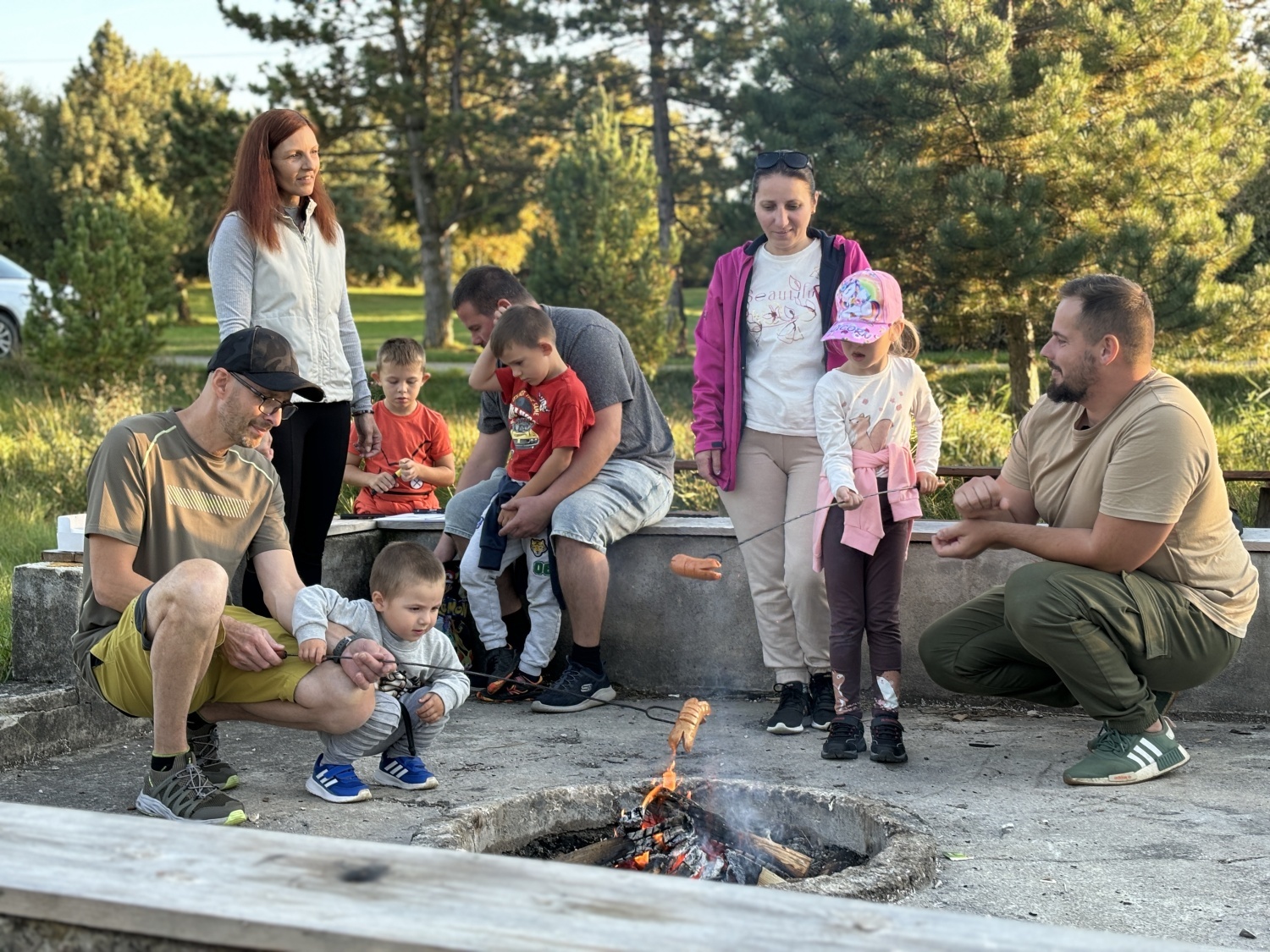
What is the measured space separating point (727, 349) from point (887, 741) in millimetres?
1495

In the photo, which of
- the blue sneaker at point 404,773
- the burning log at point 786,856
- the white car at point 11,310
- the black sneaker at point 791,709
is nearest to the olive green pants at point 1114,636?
the black sneaker at point 791,709

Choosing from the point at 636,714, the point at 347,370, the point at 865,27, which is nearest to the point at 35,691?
the point at 347,370

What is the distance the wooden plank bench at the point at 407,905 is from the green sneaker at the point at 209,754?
6.13ft

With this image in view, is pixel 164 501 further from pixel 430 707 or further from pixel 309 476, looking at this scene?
pixel 309 476

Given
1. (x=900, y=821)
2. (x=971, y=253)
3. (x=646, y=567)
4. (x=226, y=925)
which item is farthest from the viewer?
(x=971, y=253)

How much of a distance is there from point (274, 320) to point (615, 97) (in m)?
23.0

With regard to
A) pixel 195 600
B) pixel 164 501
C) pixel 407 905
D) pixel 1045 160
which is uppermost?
pixel 1045 160

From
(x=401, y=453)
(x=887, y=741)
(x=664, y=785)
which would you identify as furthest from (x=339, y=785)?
(x=401, y=453)

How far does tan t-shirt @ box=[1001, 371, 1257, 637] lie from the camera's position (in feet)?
12.8

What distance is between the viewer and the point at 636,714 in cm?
504

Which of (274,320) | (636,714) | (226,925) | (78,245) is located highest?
(78,245)

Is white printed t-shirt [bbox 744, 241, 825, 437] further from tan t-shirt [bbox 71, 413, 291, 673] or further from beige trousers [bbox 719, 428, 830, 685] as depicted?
tan t-shirt [bbox 71, 413, 291, 673]

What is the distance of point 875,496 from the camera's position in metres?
4.39

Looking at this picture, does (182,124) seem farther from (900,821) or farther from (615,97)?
(900,821)
